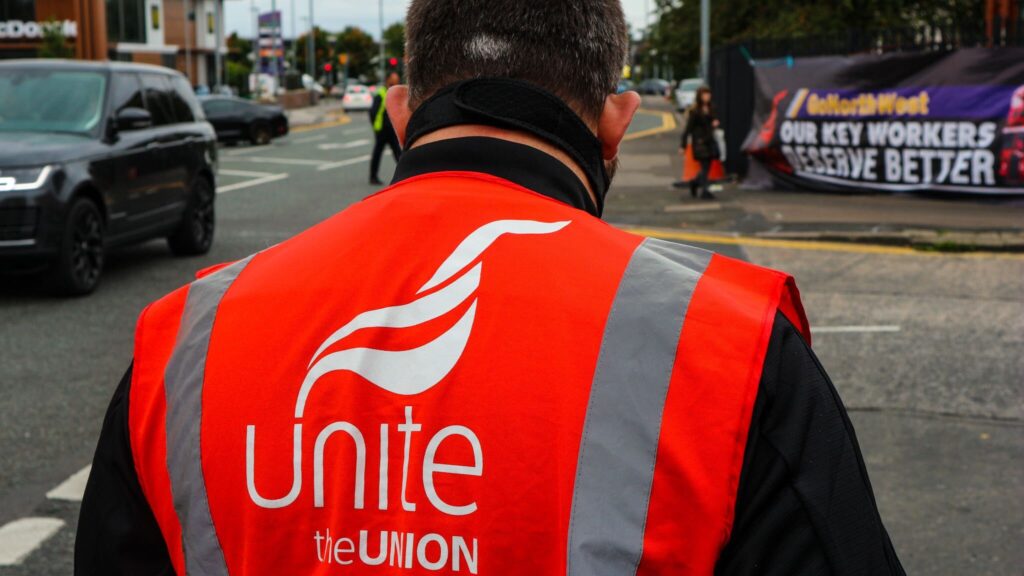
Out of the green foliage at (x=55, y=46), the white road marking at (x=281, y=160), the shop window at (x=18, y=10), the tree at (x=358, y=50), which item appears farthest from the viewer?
the tree at (x=358, y=50)

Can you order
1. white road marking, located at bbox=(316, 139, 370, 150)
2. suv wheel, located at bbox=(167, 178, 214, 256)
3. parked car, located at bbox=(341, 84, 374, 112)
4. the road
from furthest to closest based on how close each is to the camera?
parked car, located at bbox=(341, 84, 374, 112) < white road marking, located at bbox=(316, 139, 370, 150) < suv wheel, located at bbox=(167, 178, 214, 256) < the road

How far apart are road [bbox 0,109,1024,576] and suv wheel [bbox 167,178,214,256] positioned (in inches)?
5.9

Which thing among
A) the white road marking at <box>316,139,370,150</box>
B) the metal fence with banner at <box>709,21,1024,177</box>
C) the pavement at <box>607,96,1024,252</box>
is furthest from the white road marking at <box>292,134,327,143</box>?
the pavement at <box>607,96,1024,252</box>

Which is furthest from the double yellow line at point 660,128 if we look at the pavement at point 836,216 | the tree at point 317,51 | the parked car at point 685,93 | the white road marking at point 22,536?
the tree at point 317,51

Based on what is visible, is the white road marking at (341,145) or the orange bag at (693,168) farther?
the white road marking at (341,145)

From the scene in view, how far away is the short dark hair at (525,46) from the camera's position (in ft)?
4.98

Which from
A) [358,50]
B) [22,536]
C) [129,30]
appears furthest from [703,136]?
[358,50]

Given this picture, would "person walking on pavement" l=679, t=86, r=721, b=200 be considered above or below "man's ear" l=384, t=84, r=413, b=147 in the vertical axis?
below

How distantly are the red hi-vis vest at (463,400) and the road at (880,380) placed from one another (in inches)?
131

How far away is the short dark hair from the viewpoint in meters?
1.52

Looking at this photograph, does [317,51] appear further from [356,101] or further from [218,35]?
[356,101]

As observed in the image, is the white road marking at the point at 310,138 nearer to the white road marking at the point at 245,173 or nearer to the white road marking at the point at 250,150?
the white road marking at the point at 250,150

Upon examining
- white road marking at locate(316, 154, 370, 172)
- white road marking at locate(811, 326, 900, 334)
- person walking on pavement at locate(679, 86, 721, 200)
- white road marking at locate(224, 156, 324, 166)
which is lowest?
white road marking at locate(224, 156, 324, 166)

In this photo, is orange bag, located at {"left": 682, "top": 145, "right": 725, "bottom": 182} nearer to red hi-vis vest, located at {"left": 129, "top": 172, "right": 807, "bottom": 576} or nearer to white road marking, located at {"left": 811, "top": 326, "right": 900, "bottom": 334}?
white road marking, located at {"left": 811, "top": 326, "right": 900, "bottom": 334}
